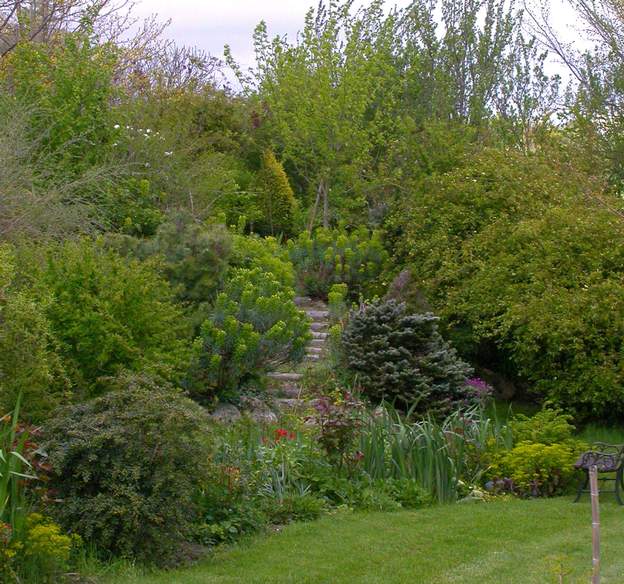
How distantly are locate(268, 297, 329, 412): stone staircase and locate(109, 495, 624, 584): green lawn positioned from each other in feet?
11.8

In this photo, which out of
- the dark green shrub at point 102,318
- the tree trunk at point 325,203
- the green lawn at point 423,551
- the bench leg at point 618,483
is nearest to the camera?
the green lawn at point 423,551

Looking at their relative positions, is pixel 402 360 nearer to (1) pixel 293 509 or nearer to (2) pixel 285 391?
(2) pixel 285 391

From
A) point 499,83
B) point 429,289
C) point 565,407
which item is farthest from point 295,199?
point 565,407

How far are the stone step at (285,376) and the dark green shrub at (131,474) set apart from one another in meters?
7.15

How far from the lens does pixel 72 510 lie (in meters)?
6.75

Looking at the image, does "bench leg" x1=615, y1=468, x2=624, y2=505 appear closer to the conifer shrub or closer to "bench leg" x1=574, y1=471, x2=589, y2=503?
"bench leg" x1=574, y1=471, x2=589, y2=503

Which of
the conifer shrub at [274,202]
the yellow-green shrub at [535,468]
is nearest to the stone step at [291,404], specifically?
the yellow-green shrub at [535,468]

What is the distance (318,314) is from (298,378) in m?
3.18

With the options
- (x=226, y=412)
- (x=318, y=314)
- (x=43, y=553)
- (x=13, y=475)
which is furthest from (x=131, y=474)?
(x=318, y=314)

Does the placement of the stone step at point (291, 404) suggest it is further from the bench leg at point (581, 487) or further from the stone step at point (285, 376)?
the bench leg at point (581, 487)

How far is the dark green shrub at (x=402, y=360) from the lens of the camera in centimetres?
1330

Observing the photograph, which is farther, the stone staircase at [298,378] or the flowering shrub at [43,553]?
the stone staircase at [298,378]

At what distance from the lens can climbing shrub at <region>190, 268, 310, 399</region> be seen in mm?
12438

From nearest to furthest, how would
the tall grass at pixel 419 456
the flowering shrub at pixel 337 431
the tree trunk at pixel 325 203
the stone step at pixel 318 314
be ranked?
1. the flowering shrub at pixel 337 431
2. the tall grass at pixel 419 456
3. the stone step at pixel 318 314
4. the tree trunk at pixel 325 203
